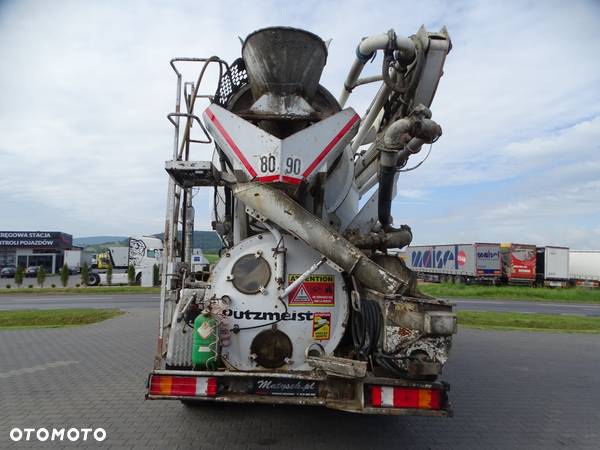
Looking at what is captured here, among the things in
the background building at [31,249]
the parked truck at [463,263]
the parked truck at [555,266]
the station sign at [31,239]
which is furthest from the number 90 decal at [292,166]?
the station sign at [31,239]

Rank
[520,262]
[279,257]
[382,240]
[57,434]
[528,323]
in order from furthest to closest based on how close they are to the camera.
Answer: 1. [520,262]
2. [528,323]
3. [57,434]
4. [382,240]
5. [279,257]

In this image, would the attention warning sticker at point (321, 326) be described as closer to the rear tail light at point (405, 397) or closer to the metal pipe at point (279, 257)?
the metal pipe at point (279, 257)

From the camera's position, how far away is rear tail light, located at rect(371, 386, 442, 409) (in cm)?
321

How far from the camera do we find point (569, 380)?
665 centimetres

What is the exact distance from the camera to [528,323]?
12352mm

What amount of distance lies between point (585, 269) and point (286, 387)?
3936 centimetres

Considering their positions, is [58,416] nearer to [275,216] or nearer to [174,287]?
[174,287]

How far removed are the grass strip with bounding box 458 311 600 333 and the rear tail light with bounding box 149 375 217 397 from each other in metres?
9.71

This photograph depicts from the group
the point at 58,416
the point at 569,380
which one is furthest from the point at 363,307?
the point at 569,380

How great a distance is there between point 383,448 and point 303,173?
256 centimetres

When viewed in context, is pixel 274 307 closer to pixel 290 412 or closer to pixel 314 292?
pixel 314 292

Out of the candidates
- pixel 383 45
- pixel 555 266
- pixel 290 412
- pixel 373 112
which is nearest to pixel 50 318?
pixel 290 412

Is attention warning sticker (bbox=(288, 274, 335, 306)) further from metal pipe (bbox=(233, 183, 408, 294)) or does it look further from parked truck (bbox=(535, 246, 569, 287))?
parked truck (bbox=(535, 246, 569, 287))

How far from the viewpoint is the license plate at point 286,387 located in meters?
3.32
